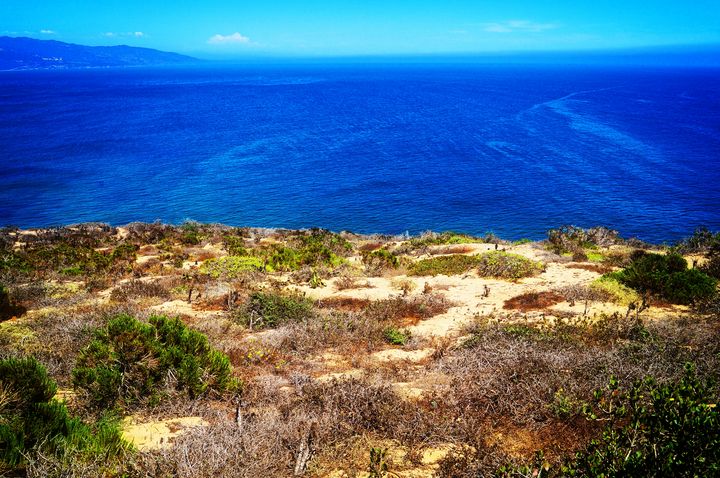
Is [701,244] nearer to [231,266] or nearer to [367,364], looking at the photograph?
[367,364]

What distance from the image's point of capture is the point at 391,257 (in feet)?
66.3

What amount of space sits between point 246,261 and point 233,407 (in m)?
11.8

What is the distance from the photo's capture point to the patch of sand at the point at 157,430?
20.8ft

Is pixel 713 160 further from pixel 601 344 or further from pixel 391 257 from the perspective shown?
pixel 601 344

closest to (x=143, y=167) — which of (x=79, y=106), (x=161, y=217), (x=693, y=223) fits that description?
(x=161, y=217)

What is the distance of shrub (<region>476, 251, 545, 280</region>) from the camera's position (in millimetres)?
17297

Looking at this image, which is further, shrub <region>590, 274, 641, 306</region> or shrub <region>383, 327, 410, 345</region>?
shrub <region>590, 274, 641, 306</region>

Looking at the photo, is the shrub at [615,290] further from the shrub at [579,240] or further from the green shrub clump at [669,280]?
the shrub at [579,240]

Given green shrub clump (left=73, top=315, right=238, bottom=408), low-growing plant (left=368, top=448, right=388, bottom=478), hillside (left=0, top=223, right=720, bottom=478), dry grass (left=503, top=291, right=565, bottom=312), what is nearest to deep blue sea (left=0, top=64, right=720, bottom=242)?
hillside (left=0, top=223, right=720, bottom=478)

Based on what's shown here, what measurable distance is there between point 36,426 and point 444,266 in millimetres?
15350

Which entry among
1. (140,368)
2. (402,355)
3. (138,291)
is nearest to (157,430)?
(140,368)

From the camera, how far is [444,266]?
18.8m

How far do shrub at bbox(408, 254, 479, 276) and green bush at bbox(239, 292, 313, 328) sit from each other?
654 cm

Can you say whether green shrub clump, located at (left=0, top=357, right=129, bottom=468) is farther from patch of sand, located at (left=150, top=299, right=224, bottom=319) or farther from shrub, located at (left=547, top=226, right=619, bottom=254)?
shrub, located at (left=547, top=226, right=619, bottom=254)
